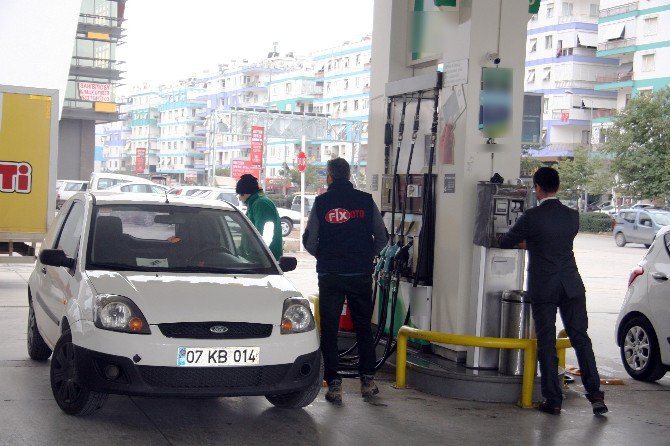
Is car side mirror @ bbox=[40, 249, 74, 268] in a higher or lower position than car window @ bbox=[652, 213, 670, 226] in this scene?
higher

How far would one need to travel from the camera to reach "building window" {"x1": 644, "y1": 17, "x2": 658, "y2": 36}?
59.6 m

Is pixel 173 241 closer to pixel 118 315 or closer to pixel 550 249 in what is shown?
pixel 118 315

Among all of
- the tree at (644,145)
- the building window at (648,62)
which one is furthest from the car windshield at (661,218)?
the building window at (648,62)

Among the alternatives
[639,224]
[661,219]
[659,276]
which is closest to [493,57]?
[659,276]

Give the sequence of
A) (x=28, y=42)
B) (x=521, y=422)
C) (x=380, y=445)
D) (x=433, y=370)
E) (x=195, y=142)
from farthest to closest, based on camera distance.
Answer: (x=195, y=142)
(x=28, y=42)
(x=433, y=370)
(x=521, y=422)
(x=380, y=445)

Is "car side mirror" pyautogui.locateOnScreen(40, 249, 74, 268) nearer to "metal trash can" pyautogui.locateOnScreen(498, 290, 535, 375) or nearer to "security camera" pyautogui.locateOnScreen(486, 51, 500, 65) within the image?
"metal trash can" pyautogui.locateOnScreen(498, 290, 535, 375)

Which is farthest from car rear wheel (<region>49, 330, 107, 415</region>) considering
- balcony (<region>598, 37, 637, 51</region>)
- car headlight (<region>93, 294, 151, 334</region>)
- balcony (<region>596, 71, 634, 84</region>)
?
balcony (<region>596, 71, 634, 84</region>)

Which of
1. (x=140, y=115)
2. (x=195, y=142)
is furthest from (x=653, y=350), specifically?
(x=140, y=115)

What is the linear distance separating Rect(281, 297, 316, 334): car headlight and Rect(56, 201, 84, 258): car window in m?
1.71

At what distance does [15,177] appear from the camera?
14703 millimetres

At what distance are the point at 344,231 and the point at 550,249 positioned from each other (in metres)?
1.54

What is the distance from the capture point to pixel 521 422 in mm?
6879

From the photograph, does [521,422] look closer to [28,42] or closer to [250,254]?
[250,254]

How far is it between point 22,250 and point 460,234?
9.29 metres
